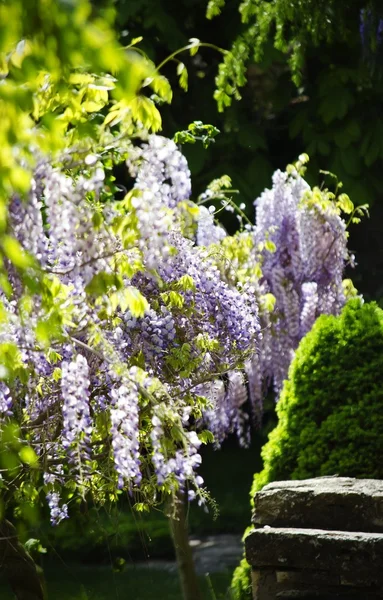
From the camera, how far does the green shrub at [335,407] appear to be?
5.26 m

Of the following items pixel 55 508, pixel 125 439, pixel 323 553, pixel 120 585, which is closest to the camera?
pixel 125 439

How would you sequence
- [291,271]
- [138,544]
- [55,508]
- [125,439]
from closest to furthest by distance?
[125,439] → [55,508] → [291,271] → [138,544]

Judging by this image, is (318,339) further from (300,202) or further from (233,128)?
(233,128)

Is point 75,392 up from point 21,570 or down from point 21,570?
up

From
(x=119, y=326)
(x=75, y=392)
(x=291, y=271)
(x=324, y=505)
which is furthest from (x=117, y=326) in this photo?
(x=291, y=271)

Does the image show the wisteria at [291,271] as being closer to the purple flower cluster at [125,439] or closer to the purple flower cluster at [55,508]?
the purple flower cluster at [55,508]

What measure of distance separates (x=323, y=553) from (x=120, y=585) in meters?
4.74

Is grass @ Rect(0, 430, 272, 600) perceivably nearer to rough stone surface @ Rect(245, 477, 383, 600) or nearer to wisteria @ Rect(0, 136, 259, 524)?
rough stone surface @ Rect(245, 477, 383, 600)

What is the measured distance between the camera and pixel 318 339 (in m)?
5.57

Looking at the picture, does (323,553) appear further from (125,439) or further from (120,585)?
(120,585)

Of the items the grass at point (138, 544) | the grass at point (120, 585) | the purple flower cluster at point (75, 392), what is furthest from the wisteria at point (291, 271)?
the purple flower cluster at point (75, 392)

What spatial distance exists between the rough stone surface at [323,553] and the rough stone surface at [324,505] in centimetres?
11

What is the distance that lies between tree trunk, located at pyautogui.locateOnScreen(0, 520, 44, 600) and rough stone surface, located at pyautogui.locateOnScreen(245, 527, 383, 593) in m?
1.45

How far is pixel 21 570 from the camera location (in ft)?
18.0
